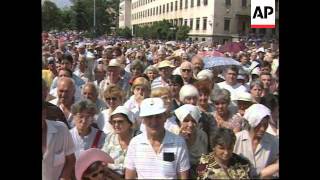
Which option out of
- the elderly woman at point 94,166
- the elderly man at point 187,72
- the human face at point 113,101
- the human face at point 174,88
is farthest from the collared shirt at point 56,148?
the elderly man at point 187,72

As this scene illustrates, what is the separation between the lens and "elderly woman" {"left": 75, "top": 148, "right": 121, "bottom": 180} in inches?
140

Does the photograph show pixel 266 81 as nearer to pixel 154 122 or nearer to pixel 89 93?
pixel 154 122

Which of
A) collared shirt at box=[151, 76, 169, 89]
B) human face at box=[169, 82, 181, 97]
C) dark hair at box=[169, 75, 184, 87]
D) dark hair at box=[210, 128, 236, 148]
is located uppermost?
dark hair at box=[169, 75, 184, 87]

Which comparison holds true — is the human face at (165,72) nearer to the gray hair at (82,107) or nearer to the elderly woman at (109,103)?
the elderly woman at (109,103)

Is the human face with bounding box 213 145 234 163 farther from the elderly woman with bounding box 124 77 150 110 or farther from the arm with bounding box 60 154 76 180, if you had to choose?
the arm with bounding box 60 154 76 180

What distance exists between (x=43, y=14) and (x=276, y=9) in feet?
5.63

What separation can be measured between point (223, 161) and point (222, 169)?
0.06 m

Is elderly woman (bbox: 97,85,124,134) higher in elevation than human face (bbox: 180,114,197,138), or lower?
higher

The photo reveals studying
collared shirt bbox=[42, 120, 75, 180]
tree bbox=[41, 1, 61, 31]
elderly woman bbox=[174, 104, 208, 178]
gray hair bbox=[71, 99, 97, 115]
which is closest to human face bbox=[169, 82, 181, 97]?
elderly woman bbox=[174, 104, 208, 178]

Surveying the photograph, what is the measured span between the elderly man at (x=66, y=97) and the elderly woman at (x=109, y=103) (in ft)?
0.75

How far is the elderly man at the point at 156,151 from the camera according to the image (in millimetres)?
3406

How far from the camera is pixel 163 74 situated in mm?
3641
